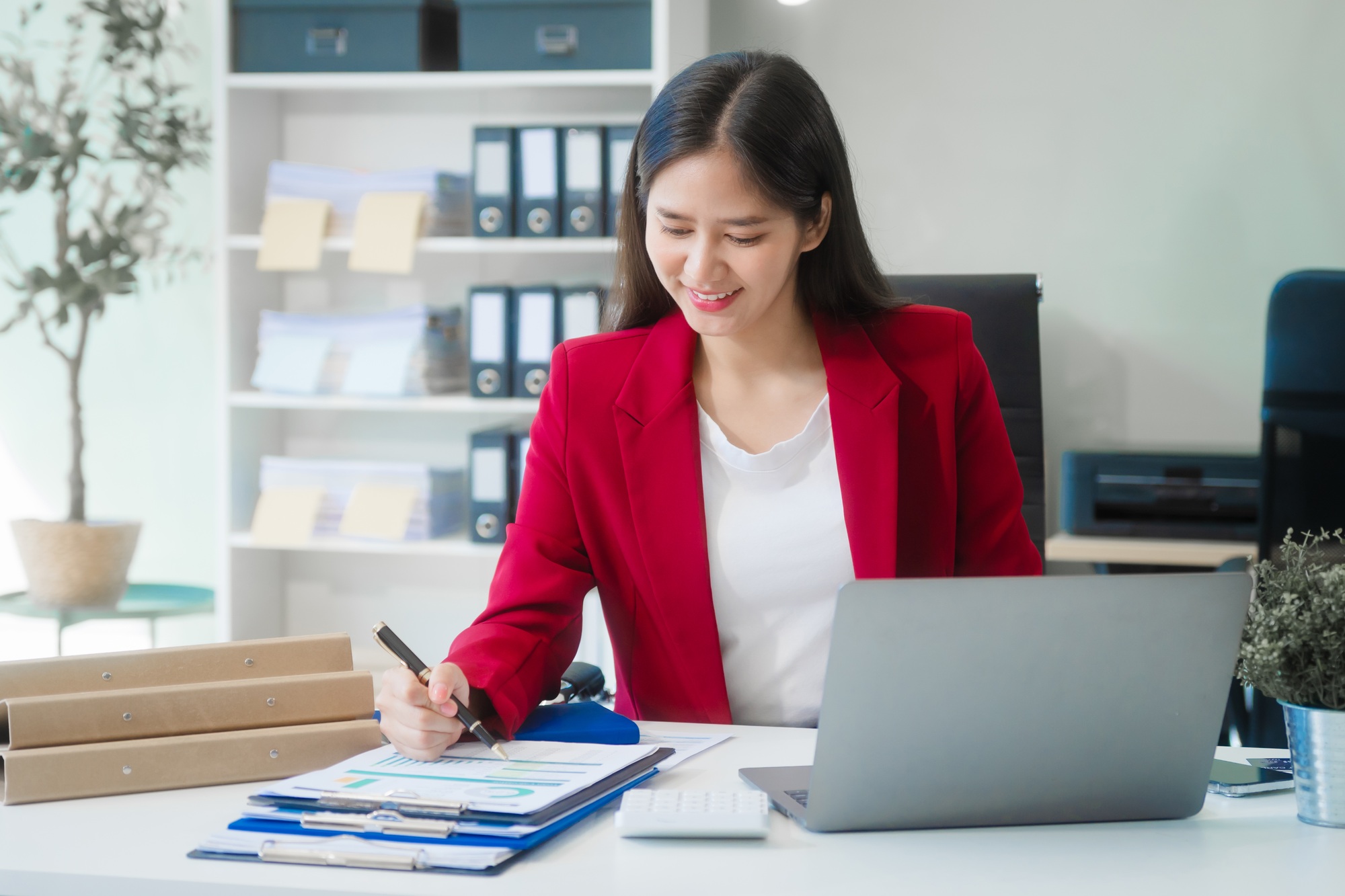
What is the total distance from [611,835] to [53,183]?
235 cm

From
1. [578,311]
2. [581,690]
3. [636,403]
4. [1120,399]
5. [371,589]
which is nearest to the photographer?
[636,403]

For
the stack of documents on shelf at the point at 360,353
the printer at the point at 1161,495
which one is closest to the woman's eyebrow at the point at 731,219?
the printer at the point at 1161,495

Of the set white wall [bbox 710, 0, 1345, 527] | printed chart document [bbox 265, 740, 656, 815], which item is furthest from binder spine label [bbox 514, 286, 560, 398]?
printed chart document [bbox 265, 740, 656, 815]

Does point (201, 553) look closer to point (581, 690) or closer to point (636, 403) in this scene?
point (581, 690)

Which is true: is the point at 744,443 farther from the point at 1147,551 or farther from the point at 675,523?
the point at 1147,551

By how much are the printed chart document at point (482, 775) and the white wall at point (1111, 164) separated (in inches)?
76.5

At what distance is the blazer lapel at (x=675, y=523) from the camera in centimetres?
130

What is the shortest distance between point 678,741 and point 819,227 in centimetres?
61

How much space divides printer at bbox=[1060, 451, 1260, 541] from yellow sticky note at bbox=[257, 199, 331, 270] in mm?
1630

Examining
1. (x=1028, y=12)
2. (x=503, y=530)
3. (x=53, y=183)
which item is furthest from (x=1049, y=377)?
(x=53, y=183)

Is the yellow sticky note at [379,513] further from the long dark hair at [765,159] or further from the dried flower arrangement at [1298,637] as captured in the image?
the dried flower arrangement at [1298,637]

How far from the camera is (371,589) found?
9.74 feet

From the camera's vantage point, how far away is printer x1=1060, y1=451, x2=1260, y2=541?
230 cm

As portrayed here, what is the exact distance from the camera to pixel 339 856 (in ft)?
2.62
